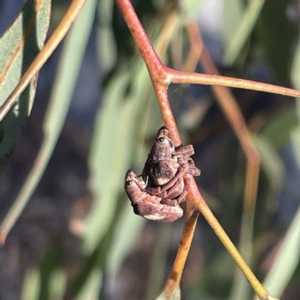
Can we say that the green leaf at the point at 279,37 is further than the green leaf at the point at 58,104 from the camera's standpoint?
Yes

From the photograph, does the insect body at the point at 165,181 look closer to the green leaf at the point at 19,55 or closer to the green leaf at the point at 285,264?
the green leaf at the point at 19,55

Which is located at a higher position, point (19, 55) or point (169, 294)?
point (19, 55)

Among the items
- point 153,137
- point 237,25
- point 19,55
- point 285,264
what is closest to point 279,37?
point 237,25

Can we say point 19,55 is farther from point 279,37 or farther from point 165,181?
point 279,37

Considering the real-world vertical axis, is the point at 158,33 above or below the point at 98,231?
above

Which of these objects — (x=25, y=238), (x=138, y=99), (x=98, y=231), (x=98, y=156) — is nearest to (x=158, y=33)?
(x=138, y=99)

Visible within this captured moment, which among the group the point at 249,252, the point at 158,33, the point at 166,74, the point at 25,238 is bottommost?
the point at 25,238

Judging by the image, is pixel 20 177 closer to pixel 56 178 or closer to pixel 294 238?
pixel 56 178

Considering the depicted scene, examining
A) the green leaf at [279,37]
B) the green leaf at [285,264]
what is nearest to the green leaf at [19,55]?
the green leaf at [285,264]
